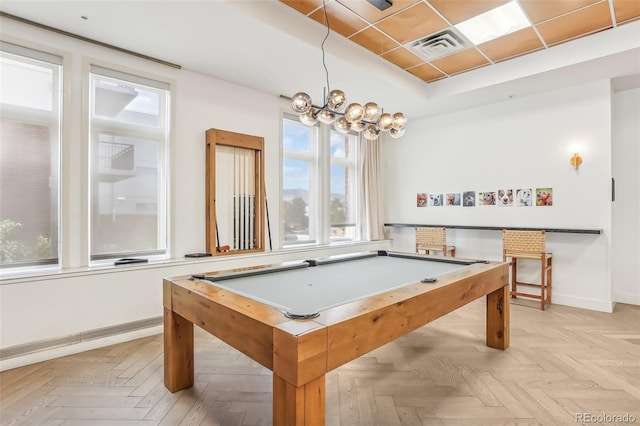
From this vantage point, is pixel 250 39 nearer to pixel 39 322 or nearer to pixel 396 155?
pixel 39 322

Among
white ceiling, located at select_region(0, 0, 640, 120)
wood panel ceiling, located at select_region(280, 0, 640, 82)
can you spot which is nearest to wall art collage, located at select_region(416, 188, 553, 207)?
white ceiling, located at select_region(0, 0, 640, 120)

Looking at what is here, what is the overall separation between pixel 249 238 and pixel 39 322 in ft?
6.96

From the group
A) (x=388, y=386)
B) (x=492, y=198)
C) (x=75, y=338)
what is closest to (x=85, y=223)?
(x=75, y=338)

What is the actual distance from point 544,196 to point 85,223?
539 cm

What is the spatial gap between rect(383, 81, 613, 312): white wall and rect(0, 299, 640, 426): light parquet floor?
1.25 metres

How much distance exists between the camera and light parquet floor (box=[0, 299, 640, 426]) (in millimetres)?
1896

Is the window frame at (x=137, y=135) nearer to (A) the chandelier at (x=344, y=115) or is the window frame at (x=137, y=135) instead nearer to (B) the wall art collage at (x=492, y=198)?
(A) the chandelier at (x=344, y=115)

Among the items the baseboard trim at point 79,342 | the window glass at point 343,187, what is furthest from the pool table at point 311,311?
the window glass at point 343,187

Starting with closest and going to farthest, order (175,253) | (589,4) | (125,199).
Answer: (589,4) → (125,199) → (175,253)

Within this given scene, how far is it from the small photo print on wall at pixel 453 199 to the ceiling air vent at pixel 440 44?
87.4 inches

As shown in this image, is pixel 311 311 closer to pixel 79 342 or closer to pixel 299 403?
pixel 299 403

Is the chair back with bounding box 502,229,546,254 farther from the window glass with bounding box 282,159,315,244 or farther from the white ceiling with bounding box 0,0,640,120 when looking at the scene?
the window glass with bounding box 282,159,315,244

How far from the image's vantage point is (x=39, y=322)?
2.60 meters

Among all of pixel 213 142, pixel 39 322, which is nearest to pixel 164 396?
pixel 39 322
